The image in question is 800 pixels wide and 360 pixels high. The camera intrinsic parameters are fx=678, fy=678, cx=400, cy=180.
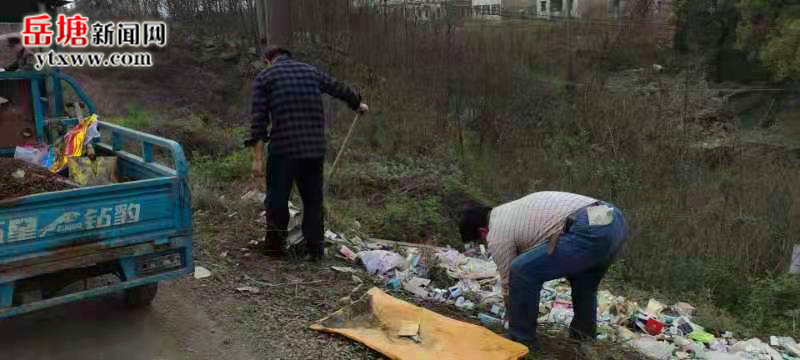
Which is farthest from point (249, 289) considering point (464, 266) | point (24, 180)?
point (464, 266)

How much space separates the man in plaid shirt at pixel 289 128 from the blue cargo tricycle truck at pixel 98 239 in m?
0.91

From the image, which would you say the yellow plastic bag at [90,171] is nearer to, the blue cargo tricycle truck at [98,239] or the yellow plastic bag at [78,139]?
the yellow plastic bag at [78,139]

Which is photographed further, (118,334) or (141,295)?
(141,295)

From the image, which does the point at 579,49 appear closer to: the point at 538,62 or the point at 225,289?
the point at 538,62

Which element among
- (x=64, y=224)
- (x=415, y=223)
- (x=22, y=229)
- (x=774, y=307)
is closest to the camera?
(x=22, y=229)

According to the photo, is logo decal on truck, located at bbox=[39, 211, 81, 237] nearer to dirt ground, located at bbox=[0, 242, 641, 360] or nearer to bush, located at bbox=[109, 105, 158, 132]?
dirt ground, located at bbox=[0, 242, 641, 360]

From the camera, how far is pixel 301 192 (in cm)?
540

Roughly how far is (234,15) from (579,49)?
374 inches

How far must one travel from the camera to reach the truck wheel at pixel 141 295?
4.41 meters

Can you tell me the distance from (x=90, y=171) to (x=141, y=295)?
36.5 inches

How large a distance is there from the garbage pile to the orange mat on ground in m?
0.52

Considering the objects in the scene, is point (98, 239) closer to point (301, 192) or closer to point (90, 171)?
point (90, 171)

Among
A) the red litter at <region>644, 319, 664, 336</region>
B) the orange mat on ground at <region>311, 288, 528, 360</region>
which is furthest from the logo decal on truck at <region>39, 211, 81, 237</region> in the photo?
the red litter at <region>644, 319, 664, 336</region>

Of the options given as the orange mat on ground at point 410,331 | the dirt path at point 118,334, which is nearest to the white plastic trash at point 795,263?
the orange mat on ground at point 410,331
